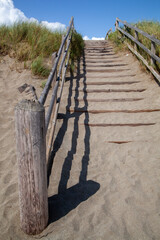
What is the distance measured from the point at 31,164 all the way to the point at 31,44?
5.90m

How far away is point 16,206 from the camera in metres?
2.34

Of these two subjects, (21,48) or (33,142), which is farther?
(21,48)

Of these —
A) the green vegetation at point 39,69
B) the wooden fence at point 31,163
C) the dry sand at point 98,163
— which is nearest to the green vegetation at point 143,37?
the dry sand at point 98,163

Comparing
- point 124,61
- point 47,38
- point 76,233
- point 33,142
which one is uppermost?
point 47,38

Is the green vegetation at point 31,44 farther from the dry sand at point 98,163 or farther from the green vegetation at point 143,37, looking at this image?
the green vegetation at point 143,37

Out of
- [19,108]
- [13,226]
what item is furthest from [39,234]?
[19,108]

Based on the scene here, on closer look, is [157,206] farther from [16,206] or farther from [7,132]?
[7,132]

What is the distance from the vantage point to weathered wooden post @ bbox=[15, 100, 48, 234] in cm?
175

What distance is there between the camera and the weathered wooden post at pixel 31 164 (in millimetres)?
1749

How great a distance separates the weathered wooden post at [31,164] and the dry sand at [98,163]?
177mm

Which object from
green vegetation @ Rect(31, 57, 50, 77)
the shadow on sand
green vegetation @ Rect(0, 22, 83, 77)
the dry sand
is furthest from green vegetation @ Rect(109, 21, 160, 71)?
the shadow on sand

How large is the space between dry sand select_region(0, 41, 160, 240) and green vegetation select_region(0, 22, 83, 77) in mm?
467

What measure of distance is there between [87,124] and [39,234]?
2.45 metres

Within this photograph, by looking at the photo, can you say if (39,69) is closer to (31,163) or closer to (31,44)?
(31,44)
